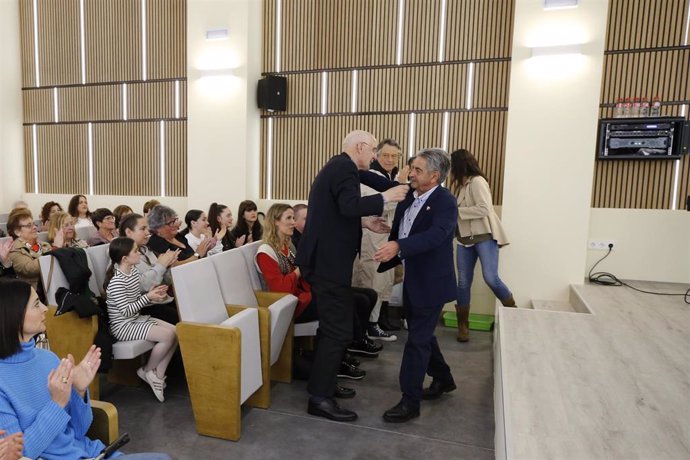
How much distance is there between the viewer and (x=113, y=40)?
7242 mm

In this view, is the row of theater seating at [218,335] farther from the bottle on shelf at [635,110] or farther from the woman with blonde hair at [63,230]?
A: the bottle on shelf at [635,110]

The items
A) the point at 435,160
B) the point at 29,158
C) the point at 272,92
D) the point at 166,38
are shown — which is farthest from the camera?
the point at 29,158

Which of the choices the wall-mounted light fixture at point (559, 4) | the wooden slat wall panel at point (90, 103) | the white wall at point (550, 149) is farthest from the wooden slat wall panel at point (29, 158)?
the wall-mounted light fixture at point (559, 4)

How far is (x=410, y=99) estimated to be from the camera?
5.91m

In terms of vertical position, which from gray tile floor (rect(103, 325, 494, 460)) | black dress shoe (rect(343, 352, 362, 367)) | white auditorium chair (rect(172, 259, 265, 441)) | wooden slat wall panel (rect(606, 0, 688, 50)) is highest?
wooden slat wall panel (rect(606, 0, 688, 50))

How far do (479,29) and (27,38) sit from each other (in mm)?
6679

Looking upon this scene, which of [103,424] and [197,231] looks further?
[197,231]

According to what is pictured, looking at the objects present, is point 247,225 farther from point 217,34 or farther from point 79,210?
point 217,34

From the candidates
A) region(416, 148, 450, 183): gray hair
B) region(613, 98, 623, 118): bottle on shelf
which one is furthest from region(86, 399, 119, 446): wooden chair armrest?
region(613, 98, 623, 118): bottle on shelf

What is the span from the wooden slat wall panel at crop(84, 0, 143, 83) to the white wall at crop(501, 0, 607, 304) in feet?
16.7

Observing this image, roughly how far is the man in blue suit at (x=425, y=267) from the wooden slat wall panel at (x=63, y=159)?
618cm

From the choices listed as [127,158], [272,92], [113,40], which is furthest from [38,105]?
[272,92]

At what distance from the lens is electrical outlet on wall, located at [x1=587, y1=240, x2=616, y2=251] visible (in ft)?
17.0

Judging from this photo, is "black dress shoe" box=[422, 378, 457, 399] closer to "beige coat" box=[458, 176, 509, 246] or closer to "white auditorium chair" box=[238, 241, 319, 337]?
"white auditorium chair" box=[238, 241, 319, 337]
